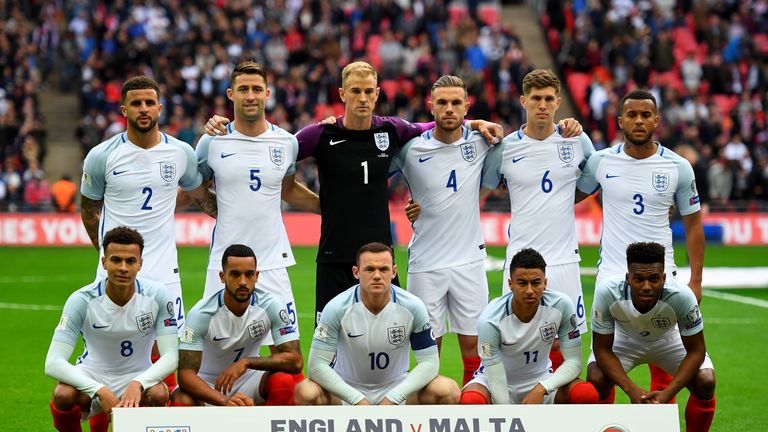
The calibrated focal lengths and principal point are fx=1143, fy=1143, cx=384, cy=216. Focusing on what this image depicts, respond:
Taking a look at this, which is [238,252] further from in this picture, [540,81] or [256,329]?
[540,81]

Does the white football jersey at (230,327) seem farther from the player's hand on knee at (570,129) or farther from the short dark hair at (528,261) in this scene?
the player's hand on knee at (570,129)

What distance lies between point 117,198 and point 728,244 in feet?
55.3

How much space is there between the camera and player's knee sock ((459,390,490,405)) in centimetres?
714

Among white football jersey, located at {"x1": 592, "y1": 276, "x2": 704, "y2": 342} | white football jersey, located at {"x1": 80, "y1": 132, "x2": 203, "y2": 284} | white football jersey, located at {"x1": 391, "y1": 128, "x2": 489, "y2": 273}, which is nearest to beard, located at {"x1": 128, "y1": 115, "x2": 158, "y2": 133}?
white football jersey, located at {"x1": 80, "y1": 132, "x2": 203, "y2": 284}

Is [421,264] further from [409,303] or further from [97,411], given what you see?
[97,411]

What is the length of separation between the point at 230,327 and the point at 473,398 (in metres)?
1.64

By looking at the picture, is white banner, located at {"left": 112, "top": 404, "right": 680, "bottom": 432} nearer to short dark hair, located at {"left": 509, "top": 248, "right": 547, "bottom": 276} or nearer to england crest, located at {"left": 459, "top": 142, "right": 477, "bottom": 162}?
short dark hair, located at {"left": 509, "top": 248, "right": 547, "bottom": 276}

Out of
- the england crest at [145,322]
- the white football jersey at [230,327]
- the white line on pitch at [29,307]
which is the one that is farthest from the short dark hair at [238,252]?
the white line on pitch at [29,307]

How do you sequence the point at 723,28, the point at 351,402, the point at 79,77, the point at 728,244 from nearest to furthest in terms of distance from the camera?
the point at 351,402
the point at 728,244
the point at 79,77
the point at 723,28

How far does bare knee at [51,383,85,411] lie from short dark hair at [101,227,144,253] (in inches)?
36.5

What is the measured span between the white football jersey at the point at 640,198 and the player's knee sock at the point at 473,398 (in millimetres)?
1430

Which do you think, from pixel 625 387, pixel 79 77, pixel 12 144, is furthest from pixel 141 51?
pixel 625 387

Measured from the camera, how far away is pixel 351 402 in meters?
7.04

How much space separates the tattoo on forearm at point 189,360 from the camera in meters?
7.29
